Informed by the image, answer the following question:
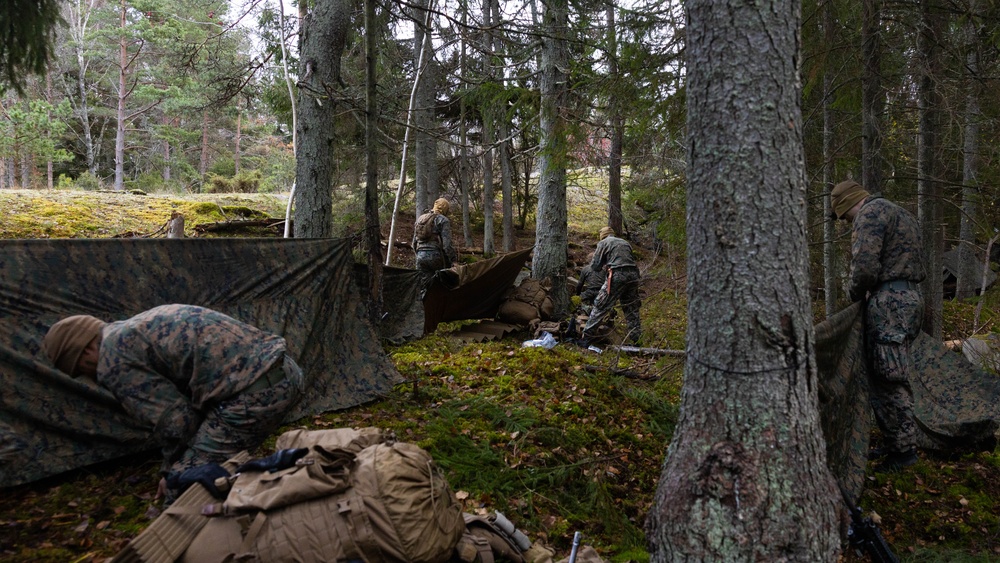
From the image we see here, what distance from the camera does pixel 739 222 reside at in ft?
8.56

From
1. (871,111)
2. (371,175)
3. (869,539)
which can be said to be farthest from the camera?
(371,175)

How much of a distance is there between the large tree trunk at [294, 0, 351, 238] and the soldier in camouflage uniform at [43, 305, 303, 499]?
3.99 m

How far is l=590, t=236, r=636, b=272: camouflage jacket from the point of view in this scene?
8.50 metres

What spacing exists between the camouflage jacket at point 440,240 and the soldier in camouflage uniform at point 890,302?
5286mm

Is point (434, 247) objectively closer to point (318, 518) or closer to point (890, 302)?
point (890, 302)

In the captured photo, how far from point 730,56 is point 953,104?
5679 millimetres

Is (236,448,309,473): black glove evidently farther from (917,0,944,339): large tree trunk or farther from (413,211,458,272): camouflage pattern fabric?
(917,0,944,339): large tree trunk

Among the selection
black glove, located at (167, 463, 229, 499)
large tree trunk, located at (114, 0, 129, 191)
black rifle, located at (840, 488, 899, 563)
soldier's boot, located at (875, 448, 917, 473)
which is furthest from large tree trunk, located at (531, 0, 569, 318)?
large tree trunk, located at (114, 0, 129, 191)

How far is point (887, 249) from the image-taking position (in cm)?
476

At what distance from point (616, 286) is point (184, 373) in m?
6.21

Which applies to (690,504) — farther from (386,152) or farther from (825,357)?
(386,152)

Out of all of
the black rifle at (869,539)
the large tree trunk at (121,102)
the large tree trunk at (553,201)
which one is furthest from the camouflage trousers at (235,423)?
the large tree trunk at (121,102)

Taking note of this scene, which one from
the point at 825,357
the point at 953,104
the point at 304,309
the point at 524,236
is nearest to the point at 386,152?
the point at 524,236

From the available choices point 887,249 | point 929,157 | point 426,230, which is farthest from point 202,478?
point 929,157
